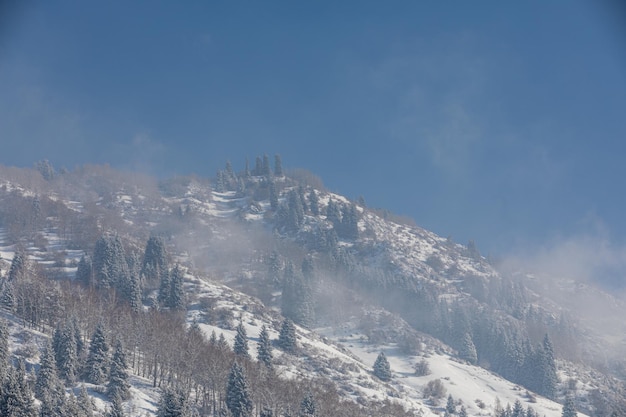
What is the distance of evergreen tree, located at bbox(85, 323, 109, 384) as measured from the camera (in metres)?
A: 81.0

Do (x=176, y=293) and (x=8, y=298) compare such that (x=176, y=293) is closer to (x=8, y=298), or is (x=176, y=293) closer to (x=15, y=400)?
(x=8, y=298)

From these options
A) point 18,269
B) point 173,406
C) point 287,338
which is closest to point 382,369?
point 287,338

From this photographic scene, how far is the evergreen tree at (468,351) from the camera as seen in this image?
155m

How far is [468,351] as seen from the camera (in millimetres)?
156125

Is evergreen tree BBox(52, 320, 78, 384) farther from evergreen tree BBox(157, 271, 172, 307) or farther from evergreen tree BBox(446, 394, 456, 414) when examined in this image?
evergreen tree BBox(446, 394, 456, 414)

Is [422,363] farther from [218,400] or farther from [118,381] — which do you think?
[118,381]

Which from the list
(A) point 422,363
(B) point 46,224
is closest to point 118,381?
(A) point 422,363

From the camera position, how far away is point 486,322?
6639 inches

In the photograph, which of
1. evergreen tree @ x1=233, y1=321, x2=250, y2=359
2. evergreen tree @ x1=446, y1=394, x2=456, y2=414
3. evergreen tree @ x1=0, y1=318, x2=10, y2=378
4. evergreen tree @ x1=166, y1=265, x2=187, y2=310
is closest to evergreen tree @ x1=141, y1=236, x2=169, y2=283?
evergreen tree @ x1=166, y1=265, x2=187, y2=310

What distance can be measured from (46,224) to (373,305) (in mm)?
94509

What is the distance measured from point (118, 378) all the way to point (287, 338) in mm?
45918

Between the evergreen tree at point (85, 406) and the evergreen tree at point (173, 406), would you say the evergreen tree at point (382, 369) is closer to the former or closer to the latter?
the evergreen tree at point (173, 406)

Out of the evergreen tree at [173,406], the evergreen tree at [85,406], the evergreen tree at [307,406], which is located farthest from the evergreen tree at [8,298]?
the evergreen tree at [307,406]

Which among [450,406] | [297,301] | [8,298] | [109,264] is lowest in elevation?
[8,298]
